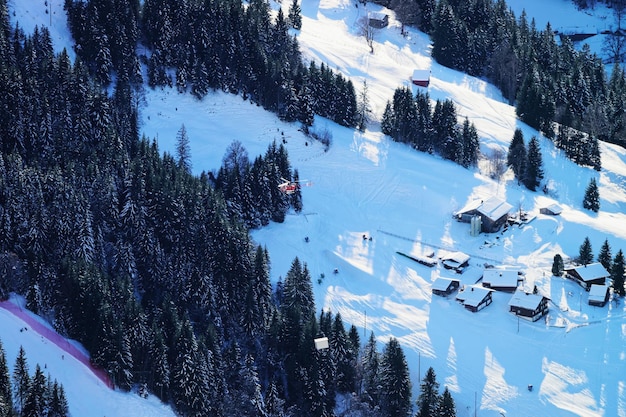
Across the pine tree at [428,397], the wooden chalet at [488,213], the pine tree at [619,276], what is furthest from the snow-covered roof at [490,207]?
the pine tree at [428,397]

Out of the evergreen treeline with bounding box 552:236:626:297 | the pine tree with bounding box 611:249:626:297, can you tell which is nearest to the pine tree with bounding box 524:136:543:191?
the evergreen treeline with bounding box 552:236:626:297

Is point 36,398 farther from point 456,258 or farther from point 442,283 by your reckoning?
point 456,258

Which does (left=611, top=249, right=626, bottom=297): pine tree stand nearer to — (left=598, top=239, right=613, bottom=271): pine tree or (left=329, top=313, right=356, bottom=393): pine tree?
(left=598, top=239, right=613, bottom=271): pine tree

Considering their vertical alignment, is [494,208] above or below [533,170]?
below

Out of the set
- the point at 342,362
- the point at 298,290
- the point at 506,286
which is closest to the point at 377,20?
the point at 506,286

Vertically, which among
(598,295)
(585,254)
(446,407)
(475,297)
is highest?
(585,254)

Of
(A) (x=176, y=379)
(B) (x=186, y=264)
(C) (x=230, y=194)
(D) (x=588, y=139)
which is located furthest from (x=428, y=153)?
(A) (x=176, y=379)

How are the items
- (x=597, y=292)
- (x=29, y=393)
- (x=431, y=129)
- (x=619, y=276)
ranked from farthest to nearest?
(x=431, y=129)
(x=619, y=276)
(x=597, y=292)
(x=29, y=393)
